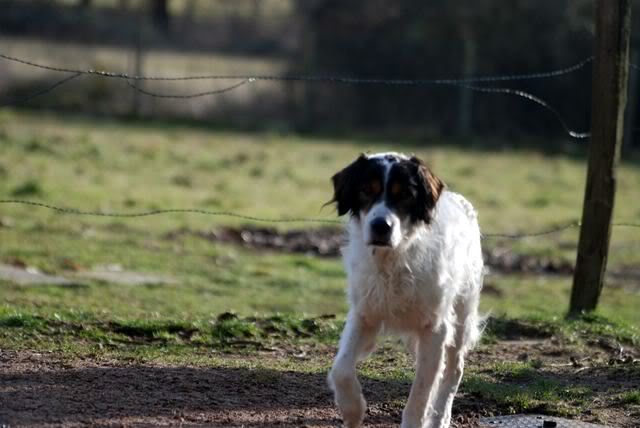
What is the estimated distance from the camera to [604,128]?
362 inches

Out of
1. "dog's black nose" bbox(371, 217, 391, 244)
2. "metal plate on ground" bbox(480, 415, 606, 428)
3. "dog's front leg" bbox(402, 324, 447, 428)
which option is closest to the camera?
"dog's black nose" bbox(371, 217, 391, 244)

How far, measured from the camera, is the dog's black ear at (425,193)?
5977mm

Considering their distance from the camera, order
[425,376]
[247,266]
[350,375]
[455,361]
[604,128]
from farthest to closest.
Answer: [247,266]
[604,128]
[455,361]
[425,376]
[350,375]

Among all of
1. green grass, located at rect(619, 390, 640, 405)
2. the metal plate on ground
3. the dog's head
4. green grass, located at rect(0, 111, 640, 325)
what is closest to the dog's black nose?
the dog's head

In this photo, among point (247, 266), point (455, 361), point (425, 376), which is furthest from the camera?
point (247, 266)

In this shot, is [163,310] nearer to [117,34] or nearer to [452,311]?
[452,311]

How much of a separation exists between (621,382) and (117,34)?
75.1ft

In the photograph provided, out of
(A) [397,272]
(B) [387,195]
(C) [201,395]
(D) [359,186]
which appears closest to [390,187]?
(B) [387,195]

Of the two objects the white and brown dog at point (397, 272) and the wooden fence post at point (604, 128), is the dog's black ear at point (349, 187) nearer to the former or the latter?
the white and brown dog at point (397, 272)

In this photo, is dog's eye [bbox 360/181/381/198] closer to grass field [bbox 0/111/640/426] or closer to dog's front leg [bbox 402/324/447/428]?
dog's front leg [bbox 402/324/447/428]

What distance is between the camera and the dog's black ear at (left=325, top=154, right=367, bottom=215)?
19.7ft

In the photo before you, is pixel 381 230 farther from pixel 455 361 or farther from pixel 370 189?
pixel 455 361

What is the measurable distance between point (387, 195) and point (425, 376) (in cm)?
104

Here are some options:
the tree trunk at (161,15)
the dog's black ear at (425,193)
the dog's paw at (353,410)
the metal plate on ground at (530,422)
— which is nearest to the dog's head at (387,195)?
the dog's black ear at (425,193)
